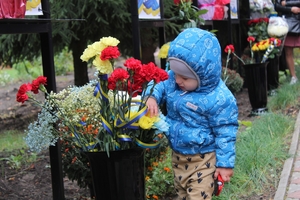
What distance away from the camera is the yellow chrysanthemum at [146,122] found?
8.76 feet

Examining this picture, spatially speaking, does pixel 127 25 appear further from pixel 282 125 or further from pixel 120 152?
pixel 120 152

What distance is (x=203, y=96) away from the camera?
2.92 m

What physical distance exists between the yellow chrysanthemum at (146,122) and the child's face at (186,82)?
1.07 ft

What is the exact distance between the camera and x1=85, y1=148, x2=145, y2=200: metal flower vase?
8.94 feet

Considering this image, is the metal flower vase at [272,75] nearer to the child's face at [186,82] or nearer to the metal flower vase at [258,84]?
the metal flower vase at [258,84]

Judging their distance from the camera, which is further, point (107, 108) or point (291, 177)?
point (291, 177)

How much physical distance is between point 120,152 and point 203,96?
58 cm

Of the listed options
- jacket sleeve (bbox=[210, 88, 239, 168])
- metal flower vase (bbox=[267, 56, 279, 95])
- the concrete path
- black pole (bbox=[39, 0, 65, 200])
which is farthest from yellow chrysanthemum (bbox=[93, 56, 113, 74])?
metal flower vase (bbox=[267, 56, 279, 95])

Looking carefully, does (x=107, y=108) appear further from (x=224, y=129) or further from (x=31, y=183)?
(x=31, y=183)

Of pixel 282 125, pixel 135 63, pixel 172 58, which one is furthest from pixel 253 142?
pixel 135 63

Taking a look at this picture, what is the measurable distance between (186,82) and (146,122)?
0.38m

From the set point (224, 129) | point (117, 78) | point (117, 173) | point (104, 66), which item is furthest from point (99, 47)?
point (224, 129)

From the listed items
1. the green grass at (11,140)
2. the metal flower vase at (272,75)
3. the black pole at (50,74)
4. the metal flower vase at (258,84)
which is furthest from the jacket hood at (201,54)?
the metal flower vase at (272,75)

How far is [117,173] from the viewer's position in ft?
9.00
